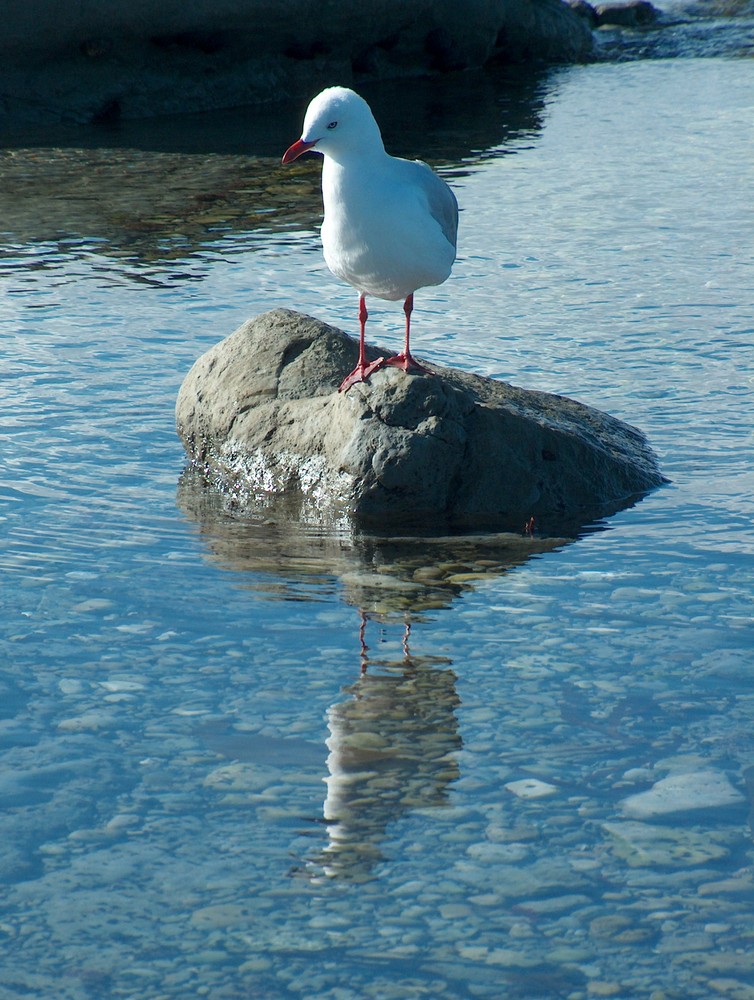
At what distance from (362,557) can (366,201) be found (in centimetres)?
150

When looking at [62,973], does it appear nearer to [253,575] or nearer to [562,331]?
[253,575]

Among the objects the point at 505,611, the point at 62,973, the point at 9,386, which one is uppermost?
the point at 9,386

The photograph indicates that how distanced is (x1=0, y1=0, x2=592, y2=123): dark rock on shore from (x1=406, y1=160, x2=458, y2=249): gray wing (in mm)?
10750

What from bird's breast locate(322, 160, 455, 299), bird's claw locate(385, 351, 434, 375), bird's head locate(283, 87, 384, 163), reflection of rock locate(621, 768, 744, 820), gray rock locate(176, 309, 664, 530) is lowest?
reflection of rock locate(621, 768, 744, 820)

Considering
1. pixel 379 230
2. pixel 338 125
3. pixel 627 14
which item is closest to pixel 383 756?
pixel 379 230

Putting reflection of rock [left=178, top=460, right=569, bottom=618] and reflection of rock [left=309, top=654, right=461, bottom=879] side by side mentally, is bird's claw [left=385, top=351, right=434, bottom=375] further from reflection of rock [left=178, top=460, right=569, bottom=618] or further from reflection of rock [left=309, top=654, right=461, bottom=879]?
reflection of rock [left=309, top=654, right=461, bottom=879]

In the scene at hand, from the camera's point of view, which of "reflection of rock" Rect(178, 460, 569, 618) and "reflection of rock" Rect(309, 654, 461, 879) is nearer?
"reflection of rock" Rect(309, 654, 461, 879)

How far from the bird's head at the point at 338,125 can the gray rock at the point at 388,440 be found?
3.55 feet

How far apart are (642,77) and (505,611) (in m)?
14.5

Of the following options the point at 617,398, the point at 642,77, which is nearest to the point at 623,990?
the point at 617,398

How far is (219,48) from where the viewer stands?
683 inches

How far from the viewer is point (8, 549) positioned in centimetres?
596

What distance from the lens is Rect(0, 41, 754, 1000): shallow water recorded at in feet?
12.0

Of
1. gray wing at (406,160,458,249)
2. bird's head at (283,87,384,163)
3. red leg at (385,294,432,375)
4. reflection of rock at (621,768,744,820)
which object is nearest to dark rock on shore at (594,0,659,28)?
gray wing at (406,160,458,249)
